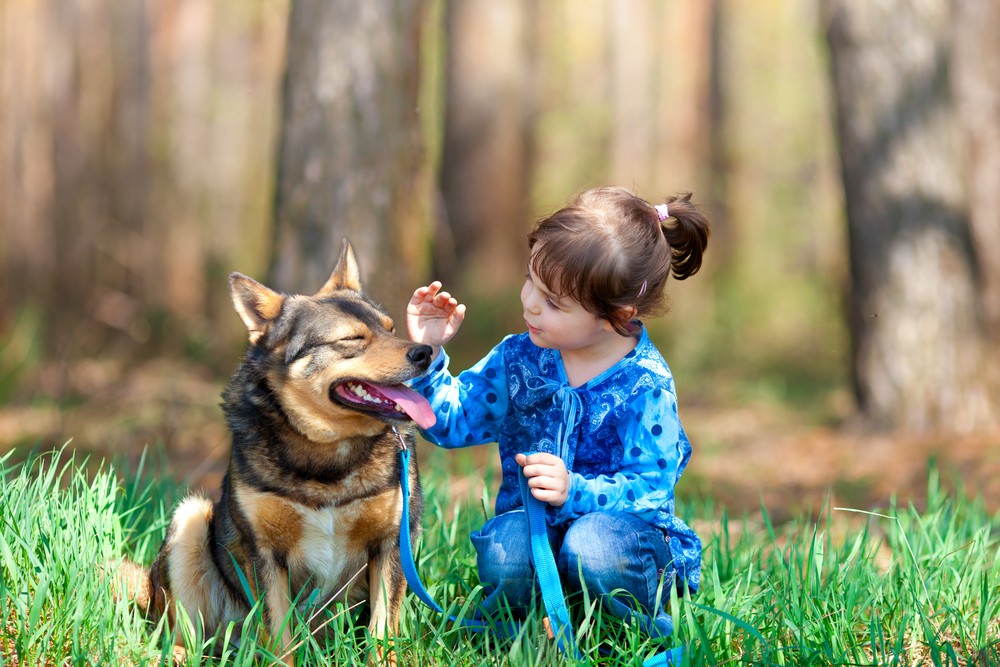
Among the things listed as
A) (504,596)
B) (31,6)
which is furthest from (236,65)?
(504,596)

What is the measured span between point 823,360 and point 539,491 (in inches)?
365

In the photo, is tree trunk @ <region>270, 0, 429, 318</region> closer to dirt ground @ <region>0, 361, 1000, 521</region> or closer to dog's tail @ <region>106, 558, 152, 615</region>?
dirt ground @ <region>0, 361, 1000, 521</region>

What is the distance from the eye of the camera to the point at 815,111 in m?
19.8

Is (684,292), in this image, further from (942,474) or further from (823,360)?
(942,474)

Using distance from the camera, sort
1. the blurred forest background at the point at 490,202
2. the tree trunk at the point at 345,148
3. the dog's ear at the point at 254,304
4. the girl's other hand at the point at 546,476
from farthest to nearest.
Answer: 1. the blurred forest background at the point at 490,202
2. the tree trunk at the point at 345,148
3. the dog's ear at the point at 254,304
4. the girl's other hand at the point at 546,476

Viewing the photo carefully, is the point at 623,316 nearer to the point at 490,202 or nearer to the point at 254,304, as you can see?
the point at 254,304

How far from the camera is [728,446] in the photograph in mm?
8031

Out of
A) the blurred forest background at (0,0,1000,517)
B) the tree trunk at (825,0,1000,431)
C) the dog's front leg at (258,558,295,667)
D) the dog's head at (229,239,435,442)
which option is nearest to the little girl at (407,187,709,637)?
the dog's head at (229,239,435,442)

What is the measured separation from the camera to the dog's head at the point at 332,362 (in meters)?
3.30

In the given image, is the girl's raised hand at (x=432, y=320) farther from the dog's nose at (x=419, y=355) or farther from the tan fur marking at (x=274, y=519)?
the tan fur marking at (x=274, y=519)

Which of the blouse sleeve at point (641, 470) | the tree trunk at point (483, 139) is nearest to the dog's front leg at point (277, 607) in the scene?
the blouse sleeve at point (641, 470)

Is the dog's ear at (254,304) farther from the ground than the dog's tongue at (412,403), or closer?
farther from the ground

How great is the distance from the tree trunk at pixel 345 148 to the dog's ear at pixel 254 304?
2.23 metres

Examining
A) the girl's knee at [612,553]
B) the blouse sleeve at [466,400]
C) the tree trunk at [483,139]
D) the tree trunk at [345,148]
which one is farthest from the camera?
the tree trunk at [483,139]
